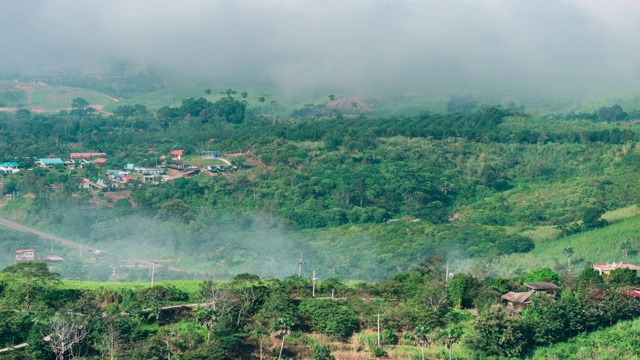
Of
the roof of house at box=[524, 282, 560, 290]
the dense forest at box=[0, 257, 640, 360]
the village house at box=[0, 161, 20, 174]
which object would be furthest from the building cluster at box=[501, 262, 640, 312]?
the village house at box=[0, 161, 20, 174]

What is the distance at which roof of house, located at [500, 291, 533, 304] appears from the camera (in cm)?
4097

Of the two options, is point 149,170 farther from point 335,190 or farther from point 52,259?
point 52,259

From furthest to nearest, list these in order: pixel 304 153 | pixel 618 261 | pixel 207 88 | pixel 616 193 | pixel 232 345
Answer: pixel 207 88 < pixel 304 153 < pixel 616 193 < pixel 618 261 < pixel 232 345

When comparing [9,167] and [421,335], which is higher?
[9,167]

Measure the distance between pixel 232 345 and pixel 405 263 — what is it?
1896 centimetres

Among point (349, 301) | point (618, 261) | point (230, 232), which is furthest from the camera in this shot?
point (230, 232)

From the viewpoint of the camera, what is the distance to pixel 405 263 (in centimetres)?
5328

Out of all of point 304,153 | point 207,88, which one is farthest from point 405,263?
point 207,88

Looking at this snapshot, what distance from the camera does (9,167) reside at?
77.1 m

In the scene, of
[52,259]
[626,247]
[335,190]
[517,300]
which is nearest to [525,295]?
[517,300]

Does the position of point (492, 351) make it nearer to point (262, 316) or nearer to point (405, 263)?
point (262, 316)

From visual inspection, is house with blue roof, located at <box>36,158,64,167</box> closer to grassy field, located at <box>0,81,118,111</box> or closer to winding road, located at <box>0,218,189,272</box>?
winding road, located at <box>0,218,189,272</box>

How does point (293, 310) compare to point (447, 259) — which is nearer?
point (293, 310)

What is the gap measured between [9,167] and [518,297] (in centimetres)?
4759
